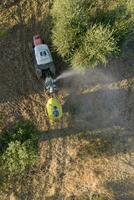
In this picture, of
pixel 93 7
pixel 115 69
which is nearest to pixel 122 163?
pixel 115 69

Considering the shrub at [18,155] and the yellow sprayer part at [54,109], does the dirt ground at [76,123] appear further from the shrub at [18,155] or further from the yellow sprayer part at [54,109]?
the shrub at [18,155]

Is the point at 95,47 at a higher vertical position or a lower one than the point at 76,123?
higher

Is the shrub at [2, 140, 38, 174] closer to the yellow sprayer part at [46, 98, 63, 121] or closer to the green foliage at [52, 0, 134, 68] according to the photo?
the yellow sprayer part at [46, 98, 63, 121]

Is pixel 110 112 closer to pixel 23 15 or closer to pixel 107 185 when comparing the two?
pixel 107 185

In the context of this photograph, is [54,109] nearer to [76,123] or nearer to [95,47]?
[76,123]

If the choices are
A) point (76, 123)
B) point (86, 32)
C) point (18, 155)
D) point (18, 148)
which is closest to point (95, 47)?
point (86, 32)

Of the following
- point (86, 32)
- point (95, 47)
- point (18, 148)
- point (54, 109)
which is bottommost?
point (18, 148)

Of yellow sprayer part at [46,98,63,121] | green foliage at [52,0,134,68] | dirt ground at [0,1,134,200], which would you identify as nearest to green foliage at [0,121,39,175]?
dirt ground at [0,1,134,200]
